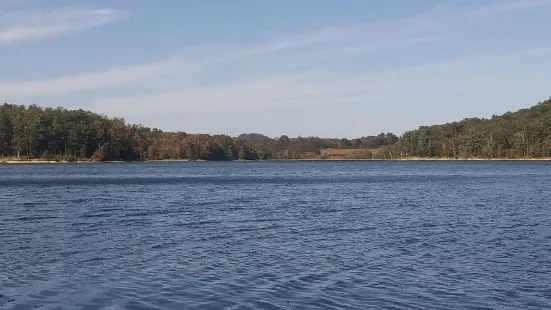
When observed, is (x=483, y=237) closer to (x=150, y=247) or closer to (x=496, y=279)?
(x=496, y=279)

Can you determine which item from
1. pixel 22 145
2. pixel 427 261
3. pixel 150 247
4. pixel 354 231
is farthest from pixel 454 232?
pixel 22 145

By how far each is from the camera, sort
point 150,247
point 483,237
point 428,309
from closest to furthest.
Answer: point 428,309 → point 150,247 → point 483,237

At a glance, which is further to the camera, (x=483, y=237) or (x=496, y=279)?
(x=483, y=237)

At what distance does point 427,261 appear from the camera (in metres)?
24.7

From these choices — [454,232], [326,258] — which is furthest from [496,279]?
[454,232]

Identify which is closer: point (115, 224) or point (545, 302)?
point (545, 302)

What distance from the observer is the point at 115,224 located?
38.1m

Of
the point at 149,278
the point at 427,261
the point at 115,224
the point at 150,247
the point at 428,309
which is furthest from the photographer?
the point at 115,224

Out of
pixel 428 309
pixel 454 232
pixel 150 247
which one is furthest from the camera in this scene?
pixel 454 232

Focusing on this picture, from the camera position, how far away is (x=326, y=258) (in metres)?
25.3

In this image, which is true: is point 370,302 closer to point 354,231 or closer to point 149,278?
point 149,278

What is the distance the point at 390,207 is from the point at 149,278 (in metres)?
32.1

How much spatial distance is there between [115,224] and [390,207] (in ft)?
71.8

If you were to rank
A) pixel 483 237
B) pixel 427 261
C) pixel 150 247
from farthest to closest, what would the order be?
pixel 483 237 < pixel 150 247 < pixel 427 261
